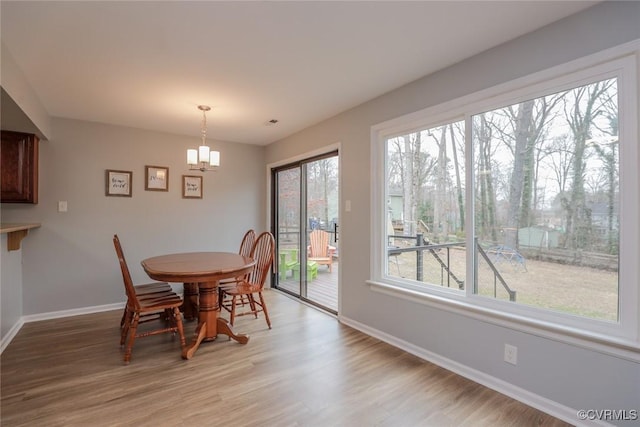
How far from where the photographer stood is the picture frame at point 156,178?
4.02 m

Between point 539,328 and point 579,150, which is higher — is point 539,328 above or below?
below

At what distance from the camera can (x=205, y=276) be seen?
2.44m

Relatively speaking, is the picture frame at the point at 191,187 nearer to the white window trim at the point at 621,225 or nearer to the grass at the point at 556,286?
the white window trim at the point at 621,225

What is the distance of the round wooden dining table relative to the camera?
95.1 inches

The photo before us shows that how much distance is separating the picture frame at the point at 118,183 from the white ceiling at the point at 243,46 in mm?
891

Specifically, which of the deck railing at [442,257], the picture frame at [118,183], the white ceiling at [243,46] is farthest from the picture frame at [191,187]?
the deck railing at [442,257]

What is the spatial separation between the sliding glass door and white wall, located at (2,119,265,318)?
93cm

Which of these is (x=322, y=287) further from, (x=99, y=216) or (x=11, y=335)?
(x=11, y=335)

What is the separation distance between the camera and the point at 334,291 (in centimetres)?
419

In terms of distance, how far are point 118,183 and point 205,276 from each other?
7.56ft

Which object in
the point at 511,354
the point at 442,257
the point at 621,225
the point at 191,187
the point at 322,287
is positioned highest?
the point at 191,187

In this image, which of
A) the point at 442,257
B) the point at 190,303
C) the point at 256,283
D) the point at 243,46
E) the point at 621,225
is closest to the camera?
the point at 621,225

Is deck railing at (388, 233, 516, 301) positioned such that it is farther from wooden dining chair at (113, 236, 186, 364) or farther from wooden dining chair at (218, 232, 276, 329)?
wooden dining chair at (113, 236, 186, 364)

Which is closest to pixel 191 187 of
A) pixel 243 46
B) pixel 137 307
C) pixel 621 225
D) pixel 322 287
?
pixel 137 307
